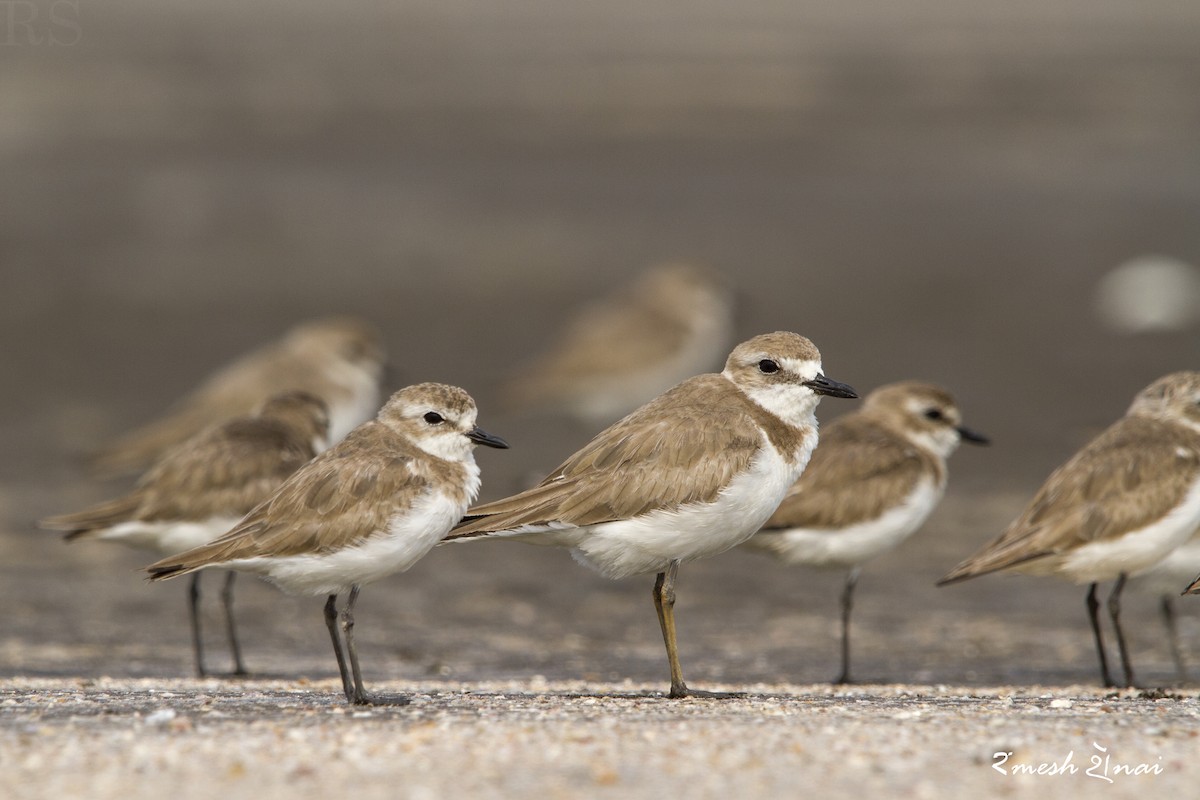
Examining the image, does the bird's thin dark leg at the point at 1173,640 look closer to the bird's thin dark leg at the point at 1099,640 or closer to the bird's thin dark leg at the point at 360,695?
the bird's thin dark leg at the point at 1099,640

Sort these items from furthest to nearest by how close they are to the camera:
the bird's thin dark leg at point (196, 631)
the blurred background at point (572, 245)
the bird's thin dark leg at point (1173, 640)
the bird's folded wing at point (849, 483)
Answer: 1. the blurred background at point (572, 245)
2. the bird's folded wing at point (849, 483)
3. the bird's thin dark leg at point (1173, 640)
4. the bird's thin dark leg at point (196, 631)

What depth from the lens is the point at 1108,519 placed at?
9.28 metres

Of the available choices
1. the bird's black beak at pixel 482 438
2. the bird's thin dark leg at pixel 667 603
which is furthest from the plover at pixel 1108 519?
the bird's black beak at pixel 482 438

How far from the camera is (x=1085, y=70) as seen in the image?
1205 inches

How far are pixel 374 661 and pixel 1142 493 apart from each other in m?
4.64

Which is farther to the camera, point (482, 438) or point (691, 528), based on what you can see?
point (482, 438)

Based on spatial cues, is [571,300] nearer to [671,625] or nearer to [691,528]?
[671,625]

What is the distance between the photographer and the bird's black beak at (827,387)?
820cm

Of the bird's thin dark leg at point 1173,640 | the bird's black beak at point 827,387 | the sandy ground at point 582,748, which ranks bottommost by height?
the bird's thin dark leg at point 1173,640

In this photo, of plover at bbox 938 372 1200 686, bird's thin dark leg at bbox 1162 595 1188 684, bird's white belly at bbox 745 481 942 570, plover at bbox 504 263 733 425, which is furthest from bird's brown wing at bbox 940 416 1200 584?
plover at bbox 504 263 733 425

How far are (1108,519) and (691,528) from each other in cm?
286

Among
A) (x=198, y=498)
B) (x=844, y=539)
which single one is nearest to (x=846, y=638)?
(x=844, y=539)

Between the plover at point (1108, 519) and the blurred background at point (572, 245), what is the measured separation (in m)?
0.83

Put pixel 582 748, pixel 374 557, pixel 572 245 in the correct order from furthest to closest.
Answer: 1. pixel 572 245
2. pixel 374 557
3. pixel 582 748
